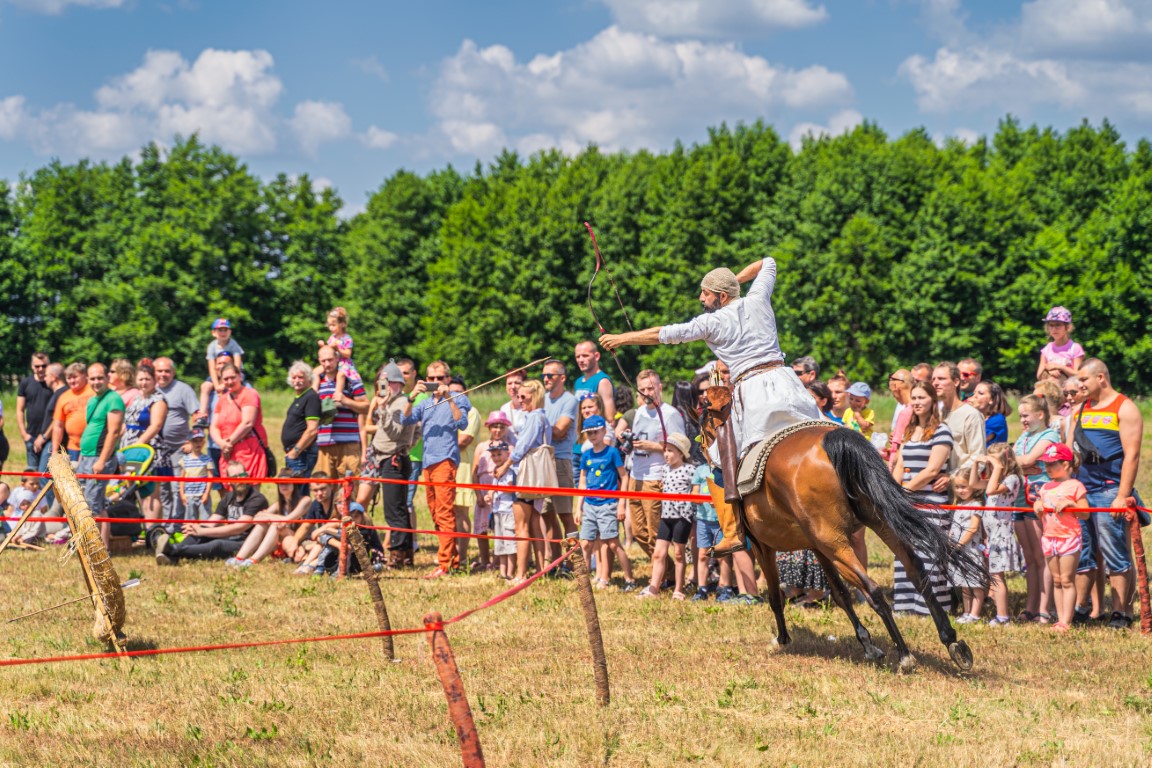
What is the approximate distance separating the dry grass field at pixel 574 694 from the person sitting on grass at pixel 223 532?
2.30m

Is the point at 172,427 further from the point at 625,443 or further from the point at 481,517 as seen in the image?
the point at 625,443

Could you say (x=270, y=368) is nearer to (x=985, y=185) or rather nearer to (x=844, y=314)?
(x=844, y=314)

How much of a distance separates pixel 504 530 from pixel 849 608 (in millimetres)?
4540

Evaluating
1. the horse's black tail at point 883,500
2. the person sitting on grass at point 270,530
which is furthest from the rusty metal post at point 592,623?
the person sitting on grass at point 270,530

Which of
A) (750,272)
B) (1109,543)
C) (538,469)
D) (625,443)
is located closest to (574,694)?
(750,272)

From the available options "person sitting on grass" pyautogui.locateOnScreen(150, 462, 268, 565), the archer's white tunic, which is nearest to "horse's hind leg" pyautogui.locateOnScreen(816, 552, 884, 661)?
the archer's white tunic

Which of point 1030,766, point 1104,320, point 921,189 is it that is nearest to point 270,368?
point 921,189

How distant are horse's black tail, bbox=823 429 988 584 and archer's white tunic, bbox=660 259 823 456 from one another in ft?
1.62

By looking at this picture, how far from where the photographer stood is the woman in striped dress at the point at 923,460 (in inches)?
360

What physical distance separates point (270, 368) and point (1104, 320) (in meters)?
36.3

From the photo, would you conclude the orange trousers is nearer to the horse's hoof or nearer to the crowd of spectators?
the crowd of spectators

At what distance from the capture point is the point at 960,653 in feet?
23.2

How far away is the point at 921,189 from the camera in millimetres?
47750

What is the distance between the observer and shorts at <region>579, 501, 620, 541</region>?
1059cm
